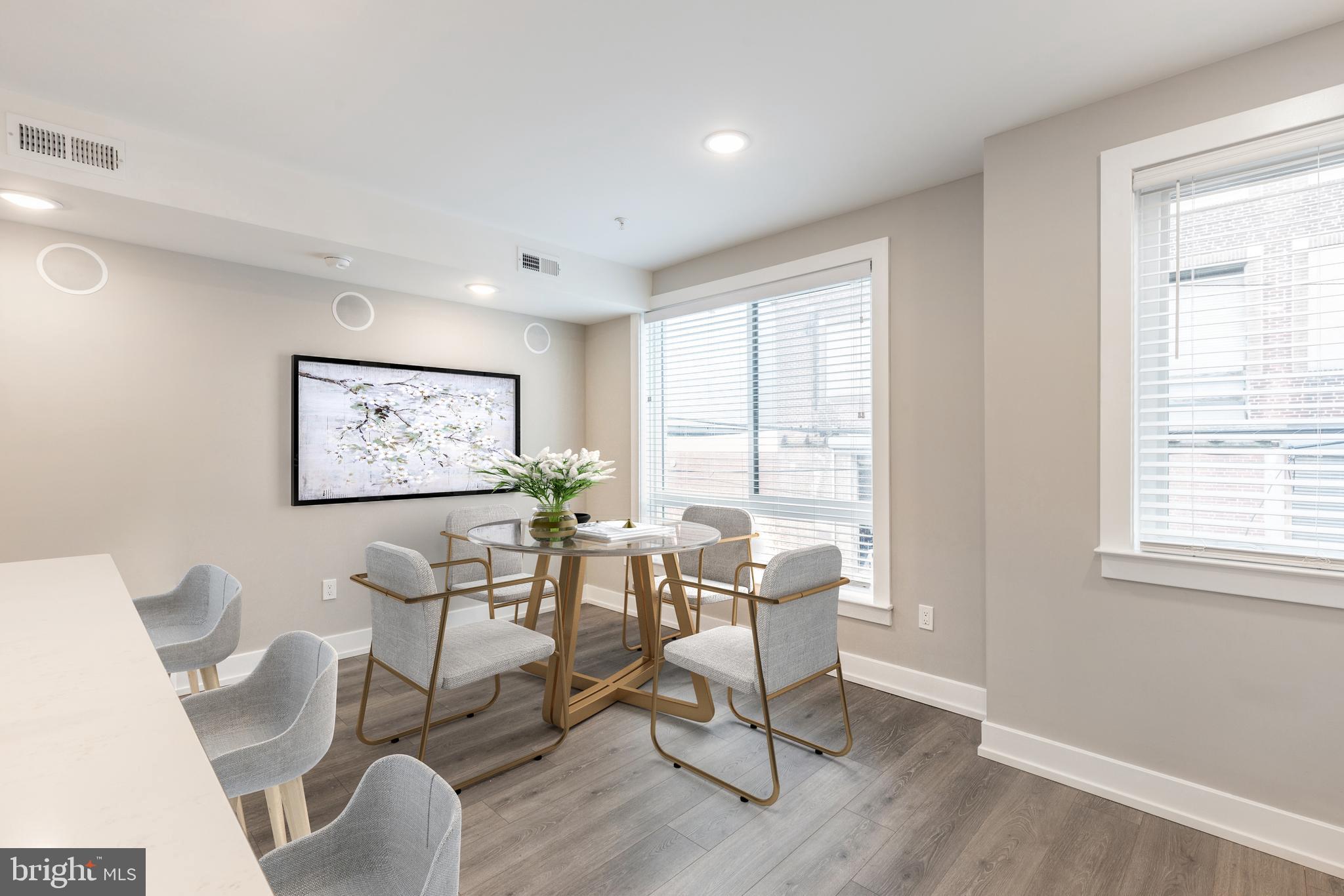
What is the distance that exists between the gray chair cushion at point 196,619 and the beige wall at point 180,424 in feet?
3.40

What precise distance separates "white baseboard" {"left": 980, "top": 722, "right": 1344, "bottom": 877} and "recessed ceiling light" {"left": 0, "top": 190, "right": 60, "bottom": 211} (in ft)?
14.3

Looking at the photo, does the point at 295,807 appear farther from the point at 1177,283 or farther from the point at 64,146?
the point at 1177,283

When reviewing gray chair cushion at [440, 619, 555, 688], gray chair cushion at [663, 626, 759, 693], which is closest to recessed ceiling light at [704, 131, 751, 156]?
gray chair cushion at [663, 626, 759, 693]

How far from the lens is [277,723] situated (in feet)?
5.01

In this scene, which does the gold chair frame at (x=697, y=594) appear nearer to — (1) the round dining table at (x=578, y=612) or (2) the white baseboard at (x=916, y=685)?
(1) the round dining table at (x=578, y=612)

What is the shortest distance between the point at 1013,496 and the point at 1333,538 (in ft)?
2.93

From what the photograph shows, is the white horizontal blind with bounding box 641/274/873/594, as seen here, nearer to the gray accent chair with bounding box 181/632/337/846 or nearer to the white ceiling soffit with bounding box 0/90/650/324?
the white ceiling soffit with bounding box 0/90/650/324

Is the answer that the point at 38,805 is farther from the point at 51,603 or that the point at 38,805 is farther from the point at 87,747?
the point at 51,603

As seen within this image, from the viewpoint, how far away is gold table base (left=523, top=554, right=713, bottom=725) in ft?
9.23

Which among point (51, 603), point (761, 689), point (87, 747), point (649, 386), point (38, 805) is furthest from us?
point (649, 386)

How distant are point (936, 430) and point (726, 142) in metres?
1.68

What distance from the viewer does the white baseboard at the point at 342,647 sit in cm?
323

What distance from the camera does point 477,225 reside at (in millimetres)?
3543

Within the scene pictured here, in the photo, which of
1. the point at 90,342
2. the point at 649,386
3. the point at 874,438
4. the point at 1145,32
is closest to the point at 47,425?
the point at 90,342
